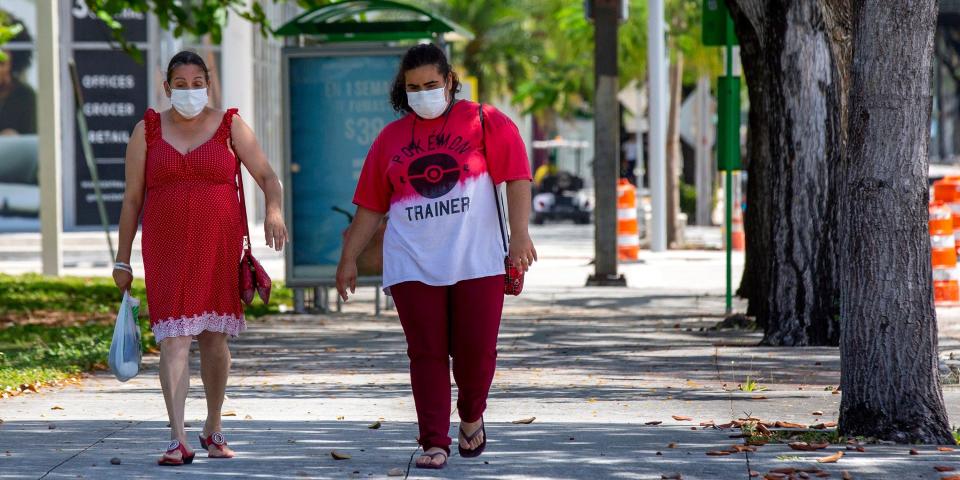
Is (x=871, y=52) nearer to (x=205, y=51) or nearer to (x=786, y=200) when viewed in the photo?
(x=786, y=200)

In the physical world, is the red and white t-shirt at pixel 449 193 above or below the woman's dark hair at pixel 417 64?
below

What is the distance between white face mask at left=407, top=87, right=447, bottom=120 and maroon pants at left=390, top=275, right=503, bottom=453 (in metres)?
0.62

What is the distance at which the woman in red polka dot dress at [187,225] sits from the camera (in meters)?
6.47

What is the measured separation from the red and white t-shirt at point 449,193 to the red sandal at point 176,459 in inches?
38.9

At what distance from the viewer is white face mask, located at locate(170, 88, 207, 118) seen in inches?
255

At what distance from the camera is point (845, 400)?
700cm

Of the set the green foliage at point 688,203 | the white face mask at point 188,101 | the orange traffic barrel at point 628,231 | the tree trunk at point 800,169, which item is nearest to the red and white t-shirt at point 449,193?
the white face mask at point 188,101

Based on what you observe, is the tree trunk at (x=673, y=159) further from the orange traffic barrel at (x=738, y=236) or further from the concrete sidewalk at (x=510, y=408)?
the concrete sidewalk at (x=510, y=408)

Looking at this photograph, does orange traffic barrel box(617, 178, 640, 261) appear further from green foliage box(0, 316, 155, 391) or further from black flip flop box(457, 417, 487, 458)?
black flip flop box(457, 417, 487, 458)

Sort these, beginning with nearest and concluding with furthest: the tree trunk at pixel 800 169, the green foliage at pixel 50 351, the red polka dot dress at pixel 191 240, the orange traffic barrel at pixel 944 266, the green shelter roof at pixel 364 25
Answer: the red polka dot dress at pixel 191 240
the green foliage at pixel 50 351
the tree trunk at pixel 800 169
the green shelter roof at pixel 364 25
the orange traffic barrel at pixel 944 266

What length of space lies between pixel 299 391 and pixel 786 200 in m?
3.79

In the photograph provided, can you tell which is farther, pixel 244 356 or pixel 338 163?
pixel 338 163

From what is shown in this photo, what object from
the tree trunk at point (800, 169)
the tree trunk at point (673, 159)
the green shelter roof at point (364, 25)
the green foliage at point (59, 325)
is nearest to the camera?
the green foliage at point (59, 325)

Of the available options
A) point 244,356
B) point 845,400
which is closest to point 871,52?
point 845,400
